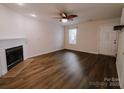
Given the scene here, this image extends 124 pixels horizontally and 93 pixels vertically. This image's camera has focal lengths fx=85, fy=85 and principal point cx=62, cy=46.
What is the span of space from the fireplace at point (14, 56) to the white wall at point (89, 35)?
409cm

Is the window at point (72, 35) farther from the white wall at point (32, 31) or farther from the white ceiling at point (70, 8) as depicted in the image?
the white ceiling at point (70, 8)

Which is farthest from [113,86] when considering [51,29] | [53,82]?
[51,29]

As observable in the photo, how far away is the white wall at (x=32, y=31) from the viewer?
10.3 ft

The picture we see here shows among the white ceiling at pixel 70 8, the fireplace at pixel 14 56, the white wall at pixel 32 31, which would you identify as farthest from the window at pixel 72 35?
the fireplace at pixel 14 56

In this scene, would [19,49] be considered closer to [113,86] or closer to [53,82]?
[53,82]

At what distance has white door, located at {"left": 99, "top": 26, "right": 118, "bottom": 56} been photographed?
4762mm

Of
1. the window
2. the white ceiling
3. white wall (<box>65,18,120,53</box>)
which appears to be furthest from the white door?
the window

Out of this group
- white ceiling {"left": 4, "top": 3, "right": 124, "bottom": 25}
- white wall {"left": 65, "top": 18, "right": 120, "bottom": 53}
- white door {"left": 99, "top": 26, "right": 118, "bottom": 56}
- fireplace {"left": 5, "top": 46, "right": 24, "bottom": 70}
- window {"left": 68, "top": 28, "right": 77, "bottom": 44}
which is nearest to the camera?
white ceiling {"left": 4, "top": 3, "right": 124, "bottom": 25}

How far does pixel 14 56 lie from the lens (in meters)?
3.54

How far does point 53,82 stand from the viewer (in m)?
2.31

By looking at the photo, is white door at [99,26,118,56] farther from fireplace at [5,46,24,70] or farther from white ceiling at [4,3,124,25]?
fireplace at [5,46,24,70]

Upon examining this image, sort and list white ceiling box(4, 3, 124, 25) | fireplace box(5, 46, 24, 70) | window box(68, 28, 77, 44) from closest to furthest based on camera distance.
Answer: white ceiling box(4, 3, 124, 25)
fireplace box(5, 46, 24, 70)
window box(68, 28, 77, 44)

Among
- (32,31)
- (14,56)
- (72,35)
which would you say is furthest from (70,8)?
(72,35)

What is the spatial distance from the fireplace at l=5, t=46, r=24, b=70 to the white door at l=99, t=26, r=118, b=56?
455 centimetres
